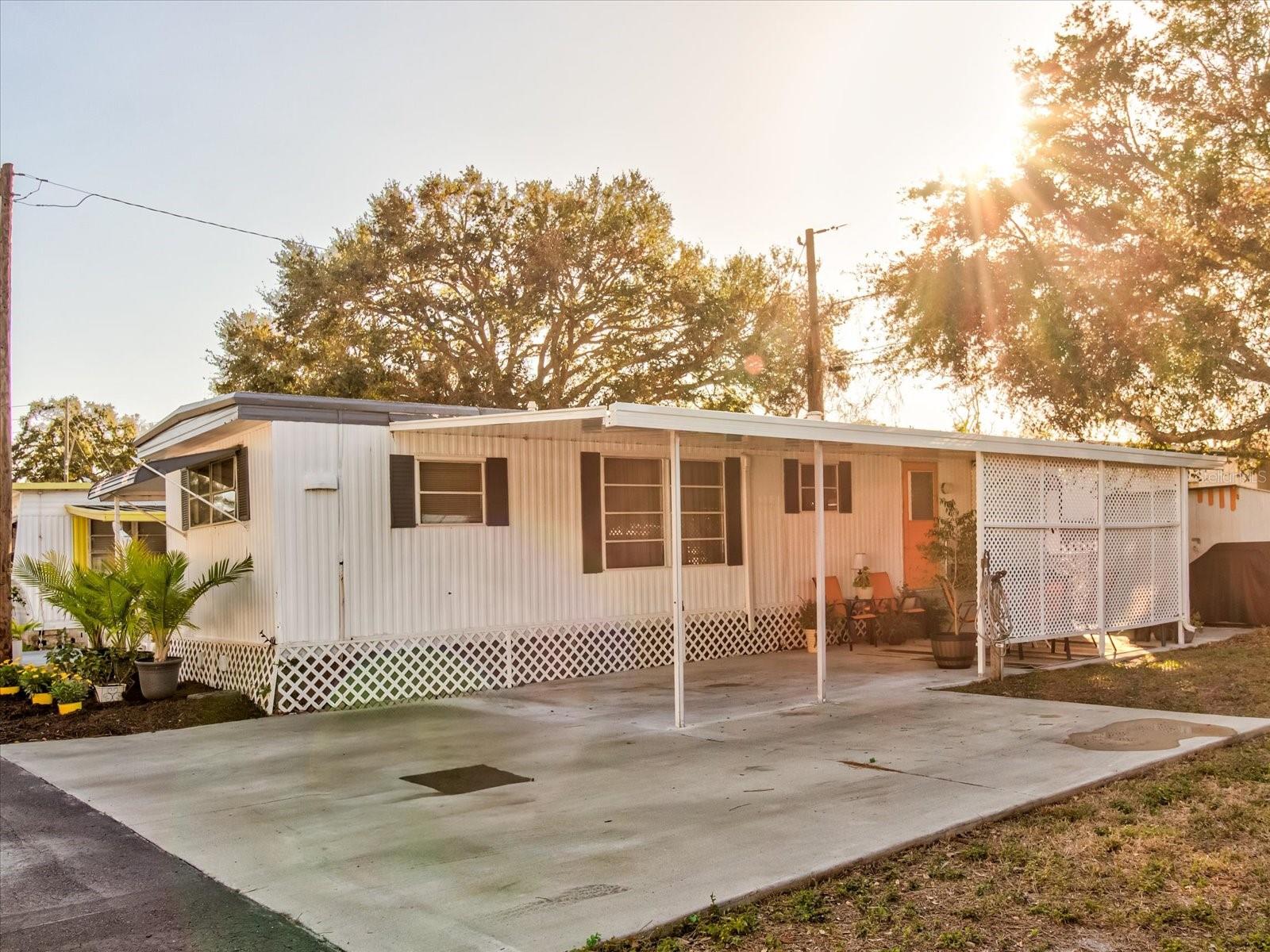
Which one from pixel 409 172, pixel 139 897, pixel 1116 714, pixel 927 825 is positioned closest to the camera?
pixel 139 897

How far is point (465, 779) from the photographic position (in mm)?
6961

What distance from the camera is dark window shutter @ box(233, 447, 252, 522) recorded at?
412 inches

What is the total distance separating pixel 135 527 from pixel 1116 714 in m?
16.6

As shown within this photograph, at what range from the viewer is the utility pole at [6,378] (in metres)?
12.1

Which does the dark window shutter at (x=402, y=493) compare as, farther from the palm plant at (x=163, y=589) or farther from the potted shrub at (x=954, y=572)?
the potted shrub at (x=954, y=572)

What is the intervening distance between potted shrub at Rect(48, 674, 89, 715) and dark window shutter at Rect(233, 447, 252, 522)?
7.37ft

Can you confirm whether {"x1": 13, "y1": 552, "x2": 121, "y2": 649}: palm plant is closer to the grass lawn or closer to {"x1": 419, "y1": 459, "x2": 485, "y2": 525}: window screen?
{"x1": 419, "y1": 459, "x2": 485, "y2": 525}: window screen

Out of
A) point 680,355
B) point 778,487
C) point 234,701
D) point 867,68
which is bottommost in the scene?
point 234,701

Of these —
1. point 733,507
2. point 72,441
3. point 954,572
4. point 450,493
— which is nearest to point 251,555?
point 450,493

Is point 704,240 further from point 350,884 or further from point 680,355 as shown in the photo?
point 350,884

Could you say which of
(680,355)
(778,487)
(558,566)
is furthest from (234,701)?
(680,355)

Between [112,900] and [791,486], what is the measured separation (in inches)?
409

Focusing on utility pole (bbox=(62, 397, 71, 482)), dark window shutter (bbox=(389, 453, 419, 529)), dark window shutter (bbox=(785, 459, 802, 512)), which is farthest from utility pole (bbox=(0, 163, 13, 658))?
utility pole (bbox=(62, 397, 71, 482))

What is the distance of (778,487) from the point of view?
1388 centimetres
